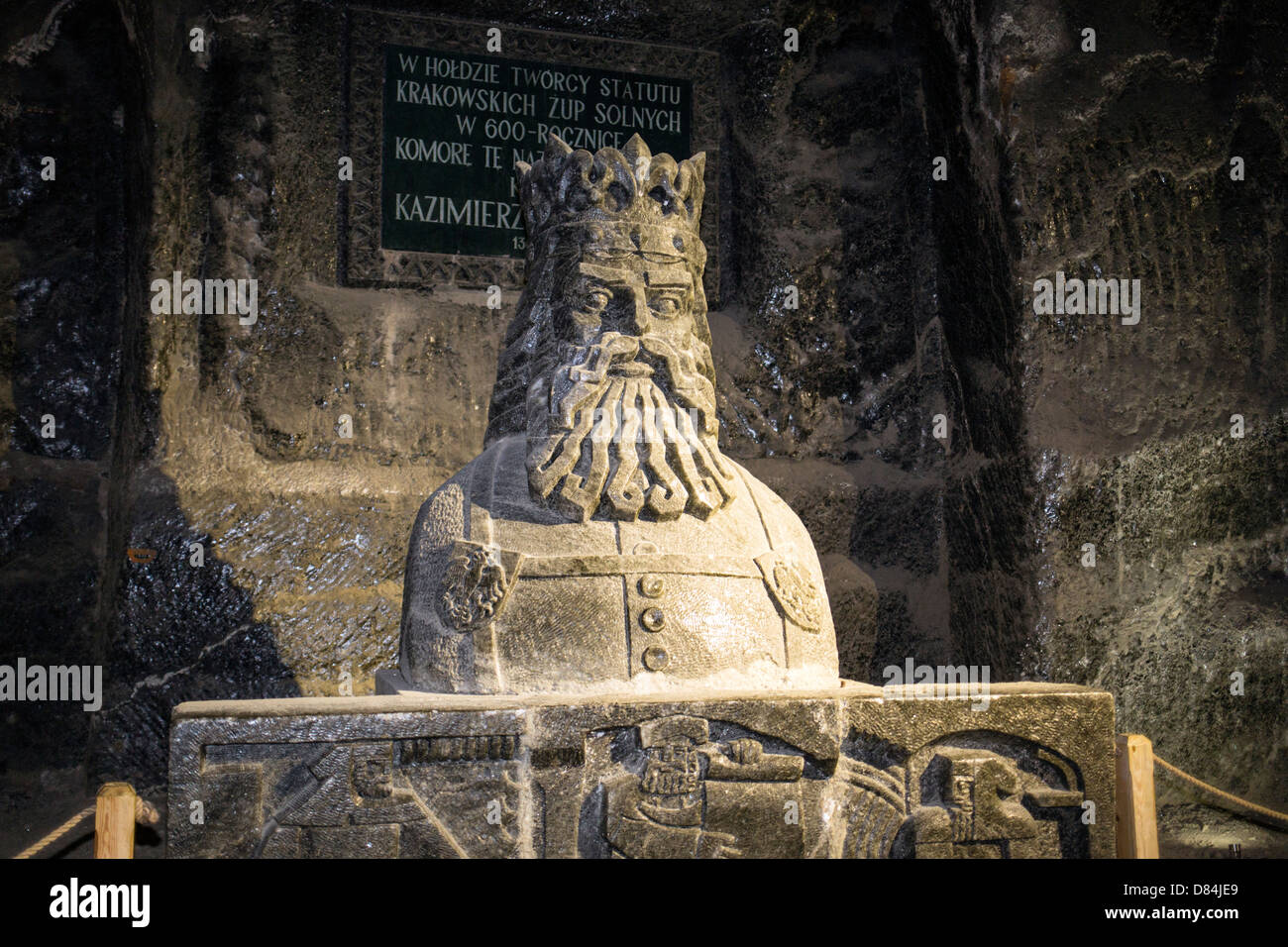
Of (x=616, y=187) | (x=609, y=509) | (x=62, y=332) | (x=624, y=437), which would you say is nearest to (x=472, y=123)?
(x=62, y=332)

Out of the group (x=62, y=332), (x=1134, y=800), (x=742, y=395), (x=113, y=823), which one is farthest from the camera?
(x=742, y=395)

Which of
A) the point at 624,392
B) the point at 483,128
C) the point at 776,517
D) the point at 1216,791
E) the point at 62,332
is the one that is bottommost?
the point at 1216,791

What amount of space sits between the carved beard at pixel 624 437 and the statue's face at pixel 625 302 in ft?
0.09

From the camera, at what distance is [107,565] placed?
4.04 m

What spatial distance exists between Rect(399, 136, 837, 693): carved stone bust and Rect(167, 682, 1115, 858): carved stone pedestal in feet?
0.51

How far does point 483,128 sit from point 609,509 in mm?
2296

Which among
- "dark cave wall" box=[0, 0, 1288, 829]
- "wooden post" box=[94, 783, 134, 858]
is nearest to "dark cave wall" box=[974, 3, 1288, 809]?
"dark cave wall" box=[0, 0, 1288, 829]

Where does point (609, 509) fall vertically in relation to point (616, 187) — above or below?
below

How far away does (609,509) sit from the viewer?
286cm

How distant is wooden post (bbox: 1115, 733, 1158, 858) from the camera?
2812 mm

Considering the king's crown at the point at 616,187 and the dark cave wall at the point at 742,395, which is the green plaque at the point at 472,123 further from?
the king's crown at the point at 616,187

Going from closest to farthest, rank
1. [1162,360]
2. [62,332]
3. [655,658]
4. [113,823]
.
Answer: [113,823]
[655,658]
[1162,360]
[62,332]

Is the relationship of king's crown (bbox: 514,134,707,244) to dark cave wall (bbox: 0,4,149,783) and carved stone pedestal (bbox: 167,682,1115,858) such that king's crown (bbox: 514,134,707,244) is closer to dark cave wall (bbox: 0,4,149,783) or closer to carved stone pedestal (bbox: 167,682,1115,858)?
carved stone pedestal (bbox: 167,682,1115,858)

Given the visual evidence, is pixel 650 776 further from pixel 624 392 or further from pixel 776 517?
pixel 624 392
